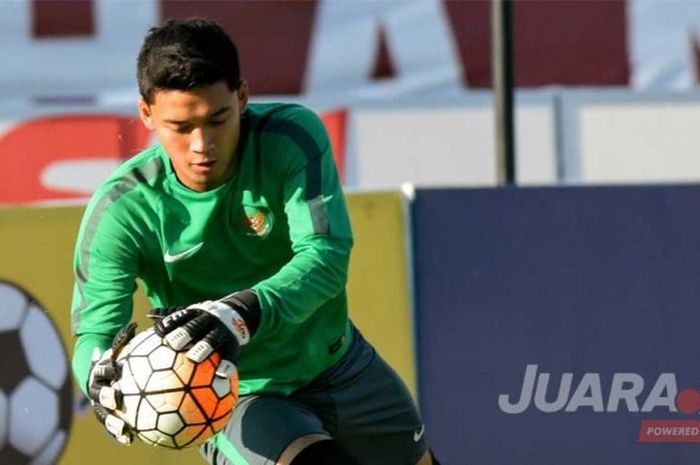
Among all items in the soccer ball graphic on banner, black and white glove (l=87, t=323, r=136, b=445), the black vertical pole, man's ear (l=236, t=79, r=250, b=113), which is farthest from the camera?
the black vertical pole

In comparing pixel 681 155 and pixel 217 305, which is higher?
pixel 217 305

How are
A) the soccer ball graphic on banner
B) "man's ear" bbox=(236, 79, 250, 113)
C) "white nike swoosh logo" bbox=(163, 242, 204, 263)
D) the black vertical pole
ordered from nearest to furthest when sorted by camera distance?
"man's ear" bbox=(236, 79, 250, 113) < "white nike swoosh logo" bbox=(163, 242, 204, 263) < the soccer ball graphic on banner < the black vertical pole

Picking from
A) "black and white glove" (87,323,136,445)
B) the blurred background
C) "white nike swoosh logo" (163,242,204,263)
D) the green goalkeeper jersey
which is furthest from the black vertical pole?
"black and white glove" (87,323,136,445)

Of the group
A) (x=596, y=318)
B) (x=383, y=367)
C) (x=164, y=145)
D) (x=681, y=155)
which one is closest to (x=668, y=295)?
(x=596, y=318)

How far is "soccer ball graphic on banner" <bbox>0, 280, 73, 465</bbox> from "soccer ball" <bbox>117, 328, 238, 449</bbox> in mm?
2496

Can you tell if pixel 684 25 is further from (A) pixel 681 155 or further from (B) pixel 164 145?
(B) pixel 164 145

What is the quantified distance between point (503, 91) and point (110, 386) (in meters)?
4.34

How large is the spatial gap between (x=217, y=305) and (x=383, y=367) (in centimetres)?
108

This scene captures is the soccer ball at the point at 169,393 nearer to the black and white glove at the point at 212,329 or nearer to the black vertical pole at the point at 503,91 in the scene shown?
the black and white glove at the point at 212,329

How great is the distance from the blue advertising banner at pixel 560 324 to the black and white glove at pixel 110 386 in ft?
8.65

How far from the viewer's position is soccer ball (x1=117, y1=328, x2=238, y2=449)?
170 inches

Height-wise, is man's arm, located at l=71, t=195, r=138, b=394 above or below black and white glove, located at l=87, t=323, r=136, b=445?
above

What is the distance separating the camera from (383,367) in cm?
531

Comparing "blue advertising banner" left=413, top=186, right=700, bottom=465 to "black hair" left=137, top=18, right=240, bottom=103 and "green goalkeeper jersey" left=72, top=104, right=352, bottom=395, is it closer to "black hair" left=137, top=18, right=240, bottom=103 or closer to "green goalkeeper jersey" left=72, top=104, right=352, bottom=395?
"green goalkeeper jersey" left=72, top=104, right=352, bottom=395
